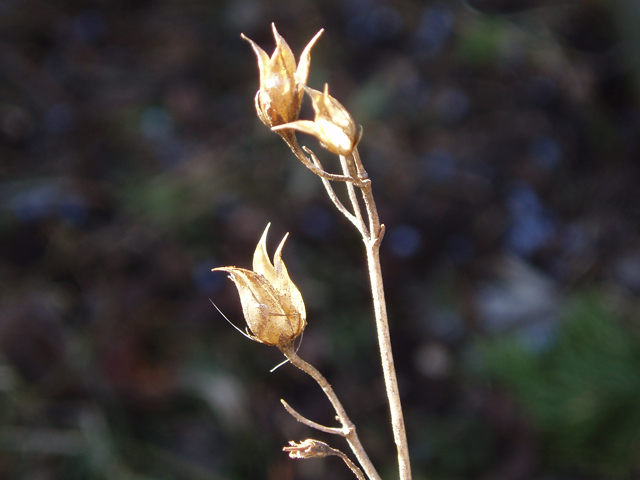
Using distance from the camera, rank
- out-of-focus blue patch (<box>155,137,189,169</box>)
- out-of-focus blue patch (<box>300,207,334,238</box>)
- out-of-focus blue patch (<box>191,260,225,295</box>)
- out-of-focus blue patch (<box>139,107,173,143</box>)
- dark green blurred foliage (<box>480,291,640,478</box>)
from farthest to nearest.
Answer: out-of-focus blue patch (<box>139,107,173,143</box>) < out-of-focus blue patch (<box>155,137,189,169</box>) < out-of-focus blue patch (<box>300,207,334,238</box>) < out-of-focus blue patch (<box>191,260,225,295</box>) < dark green blurred foliage (<box>480,291,640,478</box>)

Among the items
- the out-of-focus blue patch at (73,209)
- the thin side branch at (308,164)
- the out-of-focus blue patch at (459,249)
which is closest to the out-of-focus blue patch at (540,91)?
the out-of-focus blue patch at (459,249)

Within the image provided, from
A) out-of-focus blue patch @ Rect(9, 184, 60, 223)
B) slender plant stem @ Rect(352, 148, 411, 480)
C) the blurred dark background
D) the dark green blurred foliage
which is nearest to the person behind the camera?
slender plant stem @ Rect(352, 148, 411, 480)

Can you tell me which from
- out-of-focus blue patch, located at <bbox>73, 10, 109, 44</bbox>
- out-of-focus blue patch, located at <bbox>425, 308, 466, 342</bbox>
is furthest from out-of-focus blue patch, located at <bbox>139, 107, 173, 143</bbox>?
out-of-focus blue patch, located at <bbox>425, 308, 466, 342</bbox>

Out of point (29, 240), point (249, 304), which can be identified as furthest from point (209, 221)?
point (249, 304)

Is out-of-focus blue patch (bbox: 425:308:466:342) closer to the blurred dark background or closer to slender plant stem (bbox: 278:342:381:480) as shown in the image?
the blurred dark background

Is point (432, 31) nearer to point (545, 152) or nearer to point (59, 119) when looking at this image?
point (545, 152)

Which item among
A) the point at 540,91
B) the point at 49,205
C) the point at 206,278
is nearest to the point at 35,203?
the point at 49,205

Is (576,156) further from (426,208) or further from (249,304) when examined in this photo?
(249,304)
